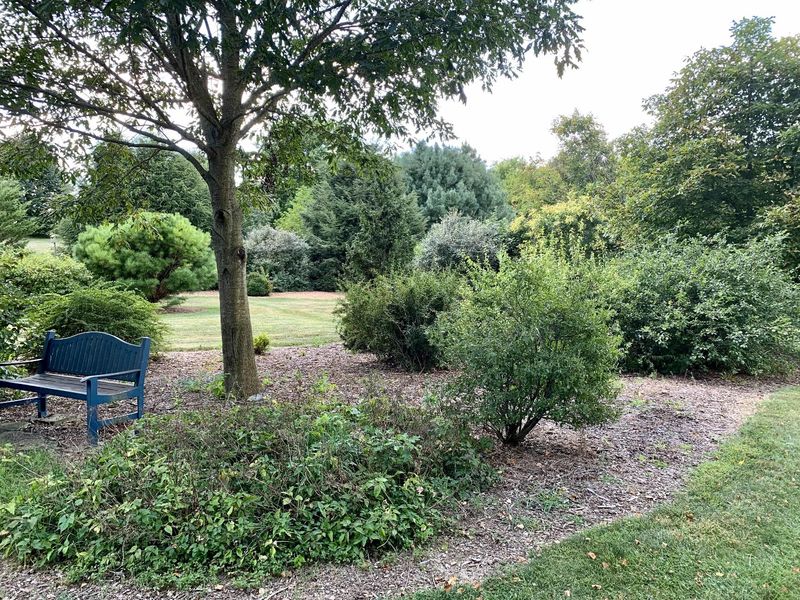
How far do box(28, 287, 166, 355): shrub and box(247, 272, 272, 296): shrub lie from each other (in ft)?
50.1

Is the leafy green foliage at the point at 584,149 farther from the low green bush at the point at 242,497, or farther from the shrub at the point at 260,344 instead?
the low green bush at the point at 242,497

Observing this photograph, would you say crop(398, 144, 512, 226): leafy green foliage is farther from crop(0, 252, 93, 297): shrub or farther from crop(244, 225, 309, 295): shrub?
crop(0, 252, 93, 297): shrub

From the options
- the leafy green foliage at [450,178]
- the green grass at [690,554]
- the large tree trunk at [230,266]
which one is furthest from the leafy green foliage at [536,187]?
the green grass at [690,554]

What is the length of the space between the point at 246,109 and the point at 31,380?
134 inches

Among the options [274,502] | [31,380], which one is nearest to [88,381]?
[31,380]

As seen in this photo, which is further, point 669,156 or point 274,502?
point 669,156

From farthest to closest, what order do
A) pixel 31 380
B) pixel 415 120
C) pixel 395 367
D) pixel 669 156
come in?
1. pixel 669 156
2. pixel 395 367
3. pixel 415 120
4. pixel 31 380

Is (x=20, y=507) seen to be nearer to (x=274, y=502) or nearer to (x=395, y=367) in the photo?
(x=274, y=502)

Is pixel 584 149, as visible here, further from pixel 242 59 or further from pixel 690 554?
pixel 690 554

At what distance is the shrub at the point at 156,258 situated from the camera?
1611 centimetres

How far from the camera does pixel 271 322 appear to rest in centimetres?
1437

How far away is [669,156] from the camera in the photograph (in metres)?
12.0

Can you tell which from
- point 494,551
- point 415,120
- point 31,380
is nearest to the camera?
point 494,551

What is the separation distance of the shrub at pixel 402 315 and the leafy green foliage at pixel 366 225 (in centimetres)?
994
